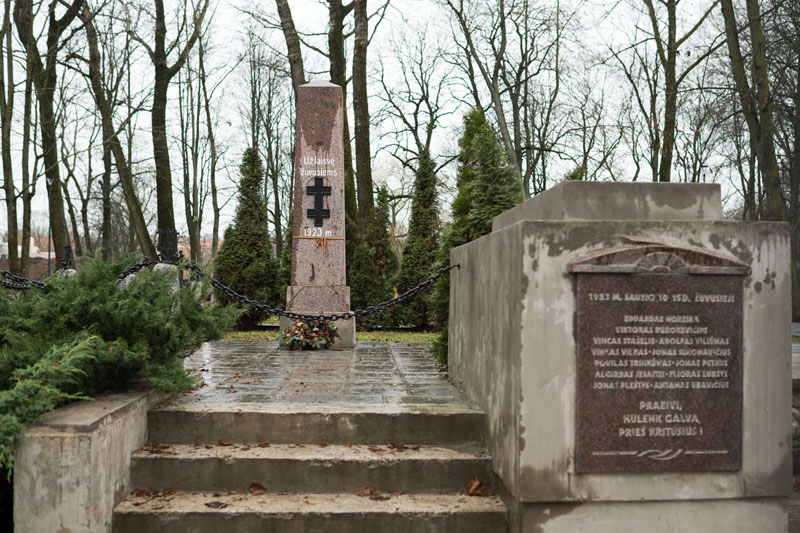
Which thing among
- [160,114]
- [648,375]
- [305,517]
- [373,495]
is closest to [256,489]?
[305,517]

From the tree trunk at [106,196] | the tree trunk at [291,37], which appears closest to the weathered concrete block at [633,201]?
the tree trunk at [291,37]

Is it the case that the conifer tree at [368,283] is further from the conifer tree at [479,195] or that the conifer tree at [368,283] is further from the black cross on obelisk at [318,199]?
the conifer tree at [479,195]

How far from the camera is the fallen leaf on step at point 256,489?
4.27 m

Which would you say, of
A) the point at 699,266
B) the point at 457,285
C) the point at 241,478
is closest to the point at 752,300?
the point at 699,266

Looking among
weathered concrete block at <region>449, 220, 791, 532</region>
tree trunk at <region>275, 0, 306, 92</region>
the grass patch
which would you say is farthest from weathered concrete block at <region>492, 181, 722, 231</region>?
tree trunk at <region>275, 0, 306, 92</region>

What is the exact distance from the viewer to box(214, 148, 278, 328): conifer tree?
16359 millimetres

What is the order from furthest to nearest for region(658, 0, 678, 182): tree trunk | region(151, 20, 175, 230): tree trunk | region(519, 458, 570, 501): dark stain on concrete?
region(151, 20, 175, 230): tree trunk
region(658, 0, 678, 182): tree trunk
region(519, 458, 570, 501): dark stain on concrete

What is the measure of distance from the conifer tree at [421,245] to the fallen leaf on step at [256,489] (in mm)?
11756

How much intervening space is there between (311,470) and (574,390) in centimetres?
178

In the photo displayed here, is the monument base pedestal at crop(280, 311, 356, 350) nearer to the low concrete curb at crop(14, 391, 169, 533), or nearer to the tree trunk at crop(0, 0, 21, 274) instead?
the low concrete curb at crop(14, 391, 169, 533)

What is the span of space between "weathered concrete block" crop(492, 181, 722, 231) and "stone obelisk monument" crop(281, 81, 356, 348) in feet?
23.1

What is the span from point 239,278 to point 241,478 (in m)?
12.5

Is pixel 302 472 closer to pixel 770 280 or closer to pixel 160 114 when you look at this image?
pixel 770 280

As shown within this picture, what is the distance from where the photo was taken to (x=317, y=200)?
1073cm
